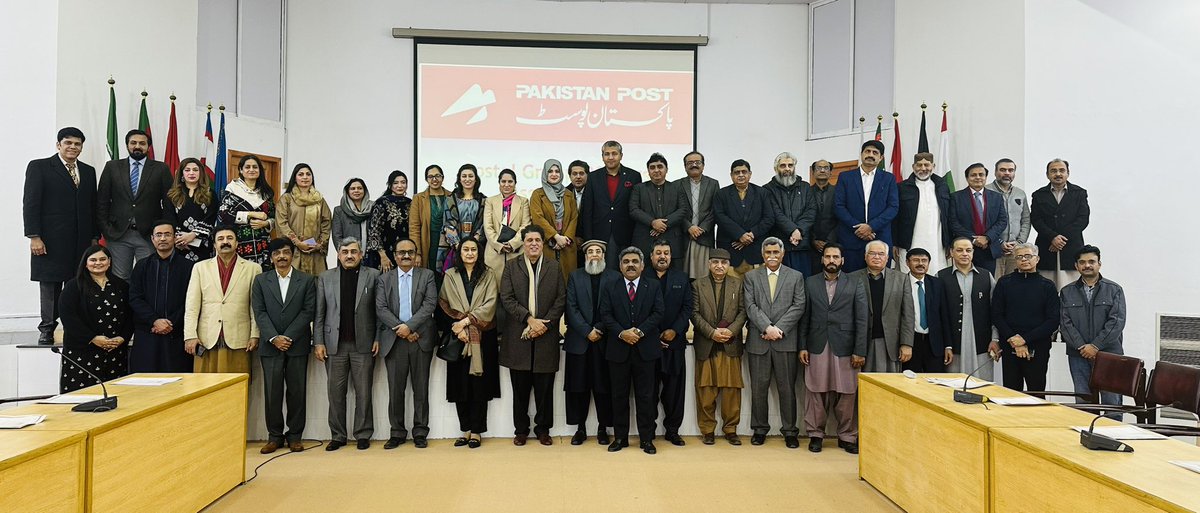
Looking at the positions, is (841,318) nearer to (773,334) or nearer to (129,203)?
(773,334)

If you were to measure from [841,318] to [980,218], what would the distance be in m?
1.89

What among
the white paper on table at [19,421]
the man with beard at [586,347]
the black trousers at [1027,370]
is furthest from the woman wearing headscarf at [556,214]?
the white paper on table at [19,421]

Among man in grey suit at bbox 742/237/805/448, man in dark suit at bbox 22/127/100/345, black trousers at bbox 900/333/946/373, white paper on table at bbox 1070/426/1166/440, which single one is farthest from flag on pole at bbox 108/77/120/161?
white paper on table at bbox 1070/426/1166/440

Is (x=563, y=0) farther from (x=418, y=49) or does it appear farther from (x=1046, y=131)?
A: (x=1046, y=131)

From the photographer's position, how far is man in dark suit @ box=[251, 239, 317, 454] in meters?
4.99

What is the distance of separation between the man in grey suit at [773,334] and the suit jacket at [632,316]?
753mm

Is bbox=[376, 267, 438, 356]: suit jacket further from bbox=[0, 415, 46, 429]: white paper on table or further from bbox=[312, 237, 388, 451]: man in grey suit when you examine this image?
bbox=[0, 415, 46, 429]: white paper on table

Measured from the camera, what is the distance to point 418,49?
8695mm

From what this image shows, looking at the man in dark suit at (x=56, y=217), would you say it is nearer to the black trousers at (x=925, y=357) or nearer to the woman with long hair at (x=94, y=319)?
the woman with long hair at (x=94, y=319)

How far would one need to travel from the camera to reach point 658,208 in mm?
5766

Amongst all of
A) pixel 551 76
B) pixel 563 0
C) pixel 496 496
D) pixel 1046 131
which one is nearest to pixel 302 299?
pixel 496 496

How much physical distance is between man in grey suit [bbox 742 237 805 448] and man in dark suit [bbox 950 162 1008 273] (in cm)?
184

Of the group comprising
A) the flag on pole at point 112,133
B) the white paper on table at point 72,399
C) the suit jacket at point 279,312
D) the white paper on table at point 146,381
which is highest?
the flag on pole at point 112,133

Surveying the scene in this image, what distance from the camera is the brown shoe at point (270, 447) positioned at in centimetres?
493
